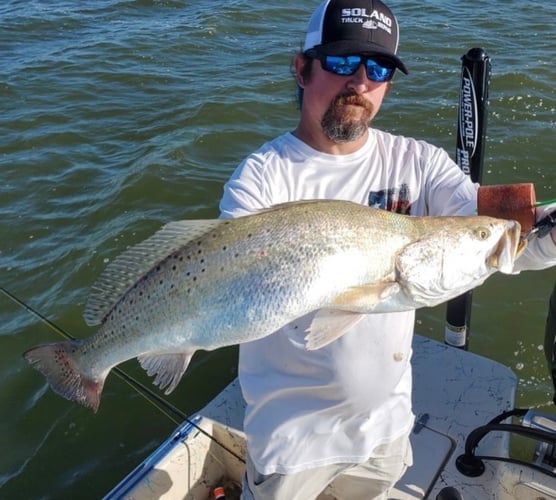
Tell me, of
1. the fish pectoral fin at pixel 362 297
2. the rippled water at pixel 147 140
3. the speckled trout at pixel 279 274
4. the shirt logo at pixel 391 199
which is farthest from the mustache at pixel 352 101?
the rippled water at pixel 147 140

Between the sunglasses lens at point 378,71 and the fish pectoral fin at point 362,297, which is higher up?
the sunglasses lens at point 378,71

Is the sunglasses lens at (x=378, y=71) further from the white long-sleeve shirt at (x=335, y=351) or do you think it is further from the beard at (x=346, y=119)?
the white long-sleeve shirt at (x=335, y=351)

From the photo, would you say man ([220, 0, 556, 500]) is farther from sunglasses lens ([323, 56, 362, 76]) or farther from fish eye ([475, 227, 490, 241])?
fish eye ([475, 227, 490, 241])

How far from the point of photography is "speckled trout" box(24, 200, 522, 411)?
2.25 meters

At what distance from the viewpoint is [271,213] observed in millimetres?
2305

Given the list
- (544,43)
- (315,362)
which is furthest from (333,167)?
(544,43)

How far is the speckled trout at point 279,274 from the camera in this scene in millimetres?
2250

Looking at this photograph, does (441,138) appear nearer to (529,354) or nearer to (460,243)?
(529,354)

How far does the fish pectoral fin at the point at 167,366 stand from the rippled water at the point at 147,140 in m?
2.64

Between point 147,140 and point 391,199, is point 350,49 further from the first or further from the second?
point 147,140

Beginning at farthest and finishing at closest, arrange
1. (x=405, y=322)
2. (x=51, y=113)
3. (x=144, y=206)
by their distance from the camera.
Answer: (x=51, y=113), (x=144, y=206), (x=405, y=322)

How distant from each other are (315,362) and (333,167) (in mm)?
872

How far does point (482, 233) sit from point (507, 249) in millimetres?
115

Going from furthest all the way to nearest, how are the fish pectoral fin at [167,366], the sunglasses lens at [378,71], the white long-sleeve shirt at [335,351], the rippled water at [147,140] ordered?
the rippled water at [147,140]
the sunglasses lens at [378,71]
the white long-sleeve shirt at [335,351]
the fish pectoral fin at [167,366]
